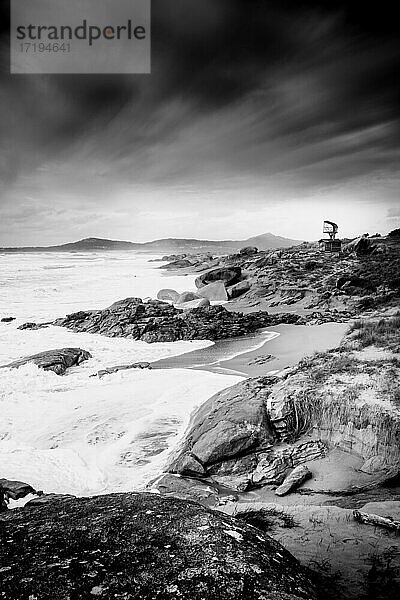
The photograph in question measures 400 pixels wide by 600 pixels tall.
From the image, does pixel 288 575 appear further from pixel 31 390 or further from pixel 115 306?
pixel 115 306

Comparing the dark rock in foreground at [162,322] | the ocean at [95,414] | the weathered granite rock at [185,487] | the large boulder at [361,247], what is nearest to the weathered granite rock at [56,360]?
the ocean at [95,414]

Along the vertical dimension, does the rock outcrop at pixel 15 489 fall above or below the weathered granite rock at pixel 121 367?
below

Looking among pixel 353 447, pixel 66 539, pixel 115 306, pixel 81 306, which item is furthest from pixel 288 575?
pixel 81 306

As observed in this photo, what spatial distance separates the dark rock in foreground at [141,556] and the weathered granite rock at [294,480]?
13.2 feet

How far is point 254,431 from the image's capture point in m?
8.12

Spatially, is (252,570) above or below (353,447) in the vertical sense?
above

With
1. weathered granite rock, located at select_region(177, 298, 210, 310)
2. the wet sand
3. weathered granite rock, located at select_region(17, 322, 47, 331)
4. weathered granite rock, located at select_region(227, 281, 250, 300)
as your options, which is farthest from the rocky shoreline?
weathered granite rock, located at select_region(227, 281, 250, 300)

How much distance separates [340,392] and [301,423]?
1073 mm

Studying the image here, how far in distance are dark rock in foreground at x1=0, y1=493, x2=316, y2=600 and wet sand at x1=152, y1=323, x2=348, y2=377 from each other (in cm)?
1029

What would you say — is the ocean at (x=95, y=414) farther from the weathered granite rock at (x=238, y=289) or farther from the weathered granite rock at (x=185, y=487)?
the weathered granite rock at (x=238, y=289)

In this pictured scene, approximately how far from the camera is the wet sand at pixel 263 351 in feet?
47.4

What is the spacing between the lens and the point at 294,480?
7.05 metres

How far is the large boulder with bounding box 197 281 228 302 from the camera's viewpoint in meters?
31.0

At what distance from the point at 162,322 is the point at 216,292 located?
1108 centimetres
